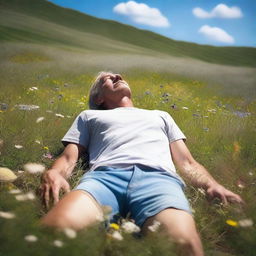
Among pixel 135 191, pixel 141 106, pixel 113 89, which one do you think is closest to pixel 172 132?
pixel 113 89

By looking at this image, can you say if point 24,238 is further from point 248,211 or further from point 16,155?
point 16,155

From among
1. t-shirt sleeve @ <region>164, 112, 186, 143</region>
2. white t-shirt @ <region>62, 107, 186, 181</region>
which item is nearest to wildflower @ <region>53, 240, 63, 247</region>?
white t-shirt @ <region>62, 107, 186, 181</region>

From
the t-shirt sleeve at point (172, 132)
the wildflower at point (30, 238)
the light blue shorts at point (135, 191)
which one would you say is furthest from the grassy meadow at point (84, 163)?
the t-shirt sleeve at point (172, 132)

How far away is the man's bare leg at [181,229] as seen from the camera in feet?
5.25

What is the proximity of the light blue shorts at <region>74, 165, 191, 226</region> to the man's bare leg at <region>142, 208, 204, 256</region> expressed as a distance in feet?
0.12

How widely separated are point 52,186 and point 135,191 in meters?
0.53

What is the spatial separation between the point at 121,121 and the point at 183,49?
126ft

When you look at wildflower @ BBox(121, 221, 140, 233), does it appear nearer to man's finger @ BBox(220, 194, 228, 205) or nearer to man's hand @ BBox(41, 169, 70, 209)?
man's hand @ BBox(41, 169, 70, 209)

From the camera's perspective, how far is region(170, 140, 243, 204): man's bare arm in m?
2.28

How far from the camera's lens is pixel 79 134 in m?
2.84

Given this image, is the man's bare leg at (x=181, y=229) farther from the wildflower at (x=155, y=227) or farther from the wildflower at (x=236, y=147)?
the wildflower at (x=236, y=147)

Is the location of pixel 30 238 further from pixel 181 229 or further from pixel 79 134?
pixel 79 134

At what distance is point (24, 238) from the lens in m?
1.26

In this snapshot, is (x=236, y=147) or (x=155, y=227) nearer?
(x=155, y=227)
